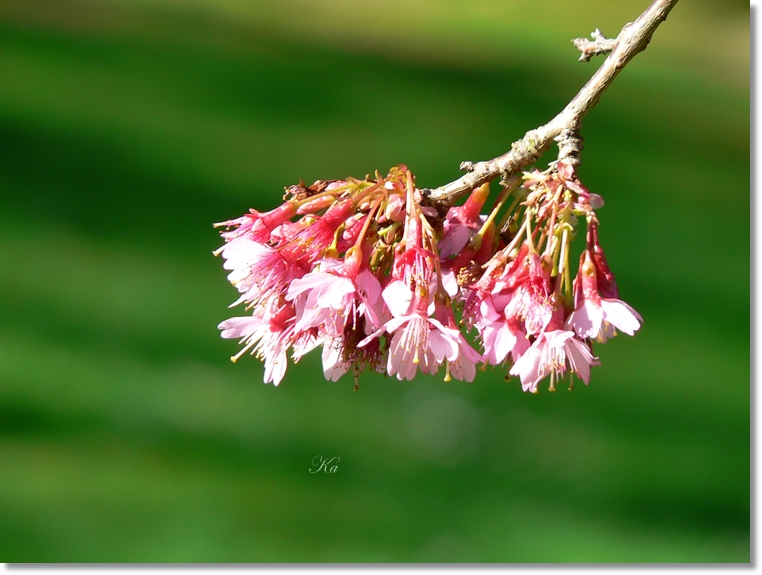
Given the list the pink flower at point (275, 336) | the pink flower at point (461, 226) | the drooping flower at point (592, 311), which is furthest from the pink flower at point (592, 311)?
the pink flower at point (275, 336)

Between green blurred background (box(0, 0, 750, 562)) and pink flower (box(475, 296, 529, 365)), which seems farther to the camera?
green blurred background (box(0, 0, 750, 562))

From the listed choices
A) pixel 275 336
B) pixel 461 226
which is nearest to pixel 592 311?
pixel 461 226

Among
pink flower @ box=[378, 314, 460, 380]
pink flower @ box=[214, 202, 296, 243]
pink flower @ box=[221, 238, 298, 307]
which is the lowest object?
pink flower @ box=[378, 314, 460, 380]

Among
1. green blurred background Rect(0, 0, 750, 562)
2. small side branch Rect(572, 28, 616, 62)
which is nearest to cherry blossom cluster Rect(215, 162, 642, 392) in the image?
small side branch Rect(572, 28, 616, 62)

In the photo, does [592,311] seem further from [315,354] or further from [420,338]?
[315,354]

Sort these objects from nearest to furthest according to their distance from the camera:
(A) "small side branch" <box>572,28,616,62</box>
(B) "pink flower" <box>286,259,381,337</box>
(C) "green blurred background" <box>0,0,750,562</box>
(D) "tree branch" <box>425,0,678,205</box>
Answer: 1. (B) "pink flower" <box>286,259,381,337</box>
2. (D) "tree branch" <box>425,0,678,205</box>
3. (A) "small side branch" <box>572,28,616,62</box>
4. (C) "green blurred background" <box>0,0,750,562</box>

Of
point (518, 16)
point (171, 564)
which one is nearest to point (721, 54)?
point (518, 16)

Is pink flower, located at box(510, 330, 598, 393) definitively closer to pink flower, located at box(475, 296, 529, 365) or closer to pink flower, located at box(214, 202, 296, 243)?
pink flower, located at box(475, 296, 529, 365)
